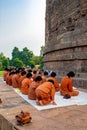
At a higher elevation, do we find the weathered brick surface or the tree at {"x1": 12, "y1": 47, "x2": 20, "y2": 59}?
the tree at {"x1": 12, "y1": 47, "x2": 20, "y2": 59}

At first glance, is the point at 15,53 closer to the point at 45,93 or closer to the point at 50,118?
the point at 45,93

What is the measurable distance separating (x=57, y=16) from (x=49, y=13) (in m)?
1.90

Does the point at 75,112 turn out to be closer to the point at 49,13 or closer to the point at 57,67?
the point at 57,67

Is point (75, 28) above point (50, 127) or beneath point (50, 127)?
above

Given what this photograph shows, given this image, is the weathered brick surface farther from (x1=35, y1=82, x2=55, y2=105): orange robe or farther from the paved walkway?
the paved walkway

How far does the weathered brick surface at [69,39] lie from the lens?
10.1 meters

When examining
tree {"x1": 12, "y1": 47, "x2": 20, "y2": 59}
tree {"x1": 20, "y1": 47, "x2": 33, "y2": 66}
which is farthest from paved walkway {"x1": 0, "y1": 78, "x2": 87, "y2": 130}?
tree {"x1": 12, "y1": 47, "x2": 20, "y2": 59}

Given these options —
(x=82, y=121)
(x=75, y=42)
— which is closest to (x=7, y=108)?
(x=82, y=121)

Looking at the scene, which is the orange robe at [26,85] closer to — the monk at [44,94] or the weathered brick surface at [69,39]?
Answer: the monk at [44,94]

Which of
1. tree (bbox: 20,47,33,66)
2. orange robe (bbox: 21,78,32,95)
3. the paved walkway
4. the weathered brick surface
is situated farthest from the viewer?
tree (bbox: 20,47,33,66)

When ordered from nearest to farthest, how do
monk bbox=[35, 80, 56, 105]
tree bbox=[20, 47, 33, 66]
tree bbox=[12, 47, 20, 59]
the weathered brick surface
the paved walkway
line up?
the paved walkway → monk bbox=[35, 80, 56, 105] → the weathered brick surface → tree bbox=[20, 47, 33, 66] → tree bbox=[12, 47, 20, 59]

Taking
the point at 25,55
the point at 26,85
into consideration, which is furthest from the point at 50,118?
the point at 25,55

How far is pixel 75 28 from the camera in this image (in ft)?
35.6

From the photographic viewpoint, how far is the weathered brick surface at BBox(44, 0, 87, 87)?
10141 millimetres
